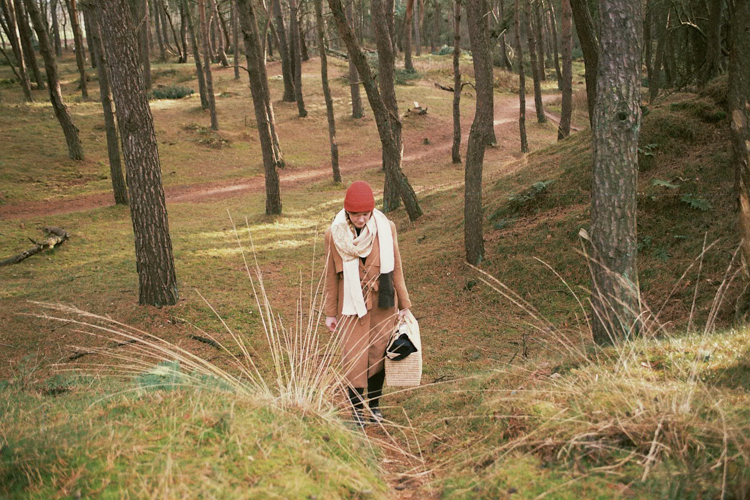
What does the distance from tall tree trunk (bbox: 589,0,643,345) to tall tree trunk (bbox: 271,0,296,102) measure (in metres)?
26.2

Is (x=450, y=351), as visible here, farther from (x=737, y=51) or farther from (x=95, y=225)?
(x=95, y=225)

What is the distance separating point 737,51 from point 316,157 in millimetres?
19763

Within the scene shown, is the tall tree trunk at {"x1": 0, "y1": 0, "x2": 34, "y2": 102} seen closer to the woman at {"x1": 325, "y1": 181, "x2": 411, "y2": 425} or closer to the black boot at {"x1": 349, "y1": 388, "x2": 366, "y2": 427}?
the woman at {"x1": 325, "y1": 181, "x2": 411, "y2": 425}

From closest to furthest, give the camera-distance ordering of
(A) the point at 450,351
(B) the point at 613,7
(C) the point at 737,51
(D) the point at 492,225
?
1. (B) the point at 613,7
2. (C) the point at 737,51
3. (A) the point at 450,351
4. (D) the point at 492,225

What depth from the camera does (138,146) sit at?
24.9ft

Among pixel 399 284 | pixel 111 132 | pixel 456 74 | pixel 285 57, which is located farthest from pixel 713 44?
pixel 285 57

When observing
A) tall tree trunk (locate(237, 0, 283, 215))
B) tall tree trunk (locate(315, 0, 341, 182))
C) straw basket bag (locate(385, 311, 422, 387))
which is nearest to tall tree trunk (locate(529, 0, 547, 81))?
tall tree trunk (locate(315, 0, 341, 182))

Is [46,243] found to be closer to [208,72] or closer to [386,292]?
[386,292]

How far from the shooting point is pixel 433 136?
26812 mm

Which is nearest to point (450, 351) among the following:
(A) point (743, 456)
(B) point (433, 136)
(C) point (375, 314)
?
(C) point (375, 314)

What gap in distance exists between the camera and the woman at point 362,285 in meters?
4.37

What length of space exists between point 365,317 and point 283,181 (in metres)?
16.9

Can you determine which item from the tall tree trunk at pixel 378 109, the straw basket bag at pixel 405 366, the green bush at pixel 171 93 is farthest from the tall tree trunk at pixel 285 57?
the straw basket bag at pixel 405 366

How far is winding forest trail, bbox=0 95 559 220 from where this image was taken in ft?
53.9
